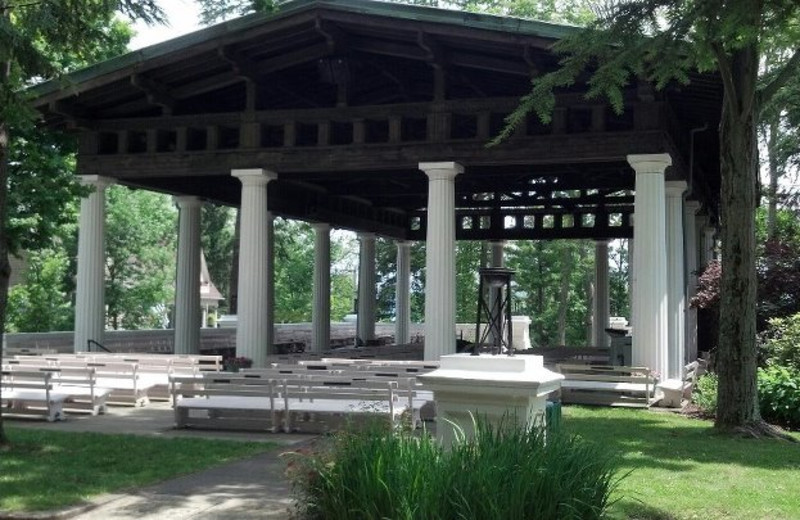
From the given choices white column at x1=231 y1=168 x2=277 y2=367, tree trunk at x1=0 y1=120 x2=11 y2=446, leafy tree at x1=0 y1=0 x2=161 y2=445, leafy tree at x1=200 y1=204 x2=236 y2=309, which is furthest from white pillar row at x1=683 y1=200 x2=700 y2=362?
leafy tree at x1=200 y1=204 x2=236 y2=309

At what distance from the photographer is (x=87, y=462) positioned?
1001 centimetres

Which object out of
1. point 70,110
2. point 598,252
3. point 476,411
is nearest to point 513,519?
point 476,411

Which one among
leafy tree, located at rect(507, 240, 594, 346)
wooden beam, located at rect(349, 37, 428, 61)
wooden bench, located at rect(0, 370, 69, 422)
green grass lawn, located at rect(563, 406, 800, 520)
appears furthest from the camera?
leafy tree, located at rect(507, 240, 594, 346)

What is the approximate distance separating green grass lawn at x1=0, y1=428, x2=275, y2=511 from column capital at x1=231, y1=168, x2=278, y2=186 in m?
9.21

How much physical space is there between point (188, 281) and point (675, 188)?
13.1 metres

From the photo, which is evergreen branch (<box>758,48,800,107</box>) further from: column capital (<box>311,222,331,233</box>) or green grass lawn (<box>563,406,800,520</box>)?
column capital (<box>311,222,331,233</box>)

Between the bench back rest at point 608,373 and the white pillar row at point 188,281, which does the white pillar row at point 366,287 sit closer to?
the white pillar row at point 188,281

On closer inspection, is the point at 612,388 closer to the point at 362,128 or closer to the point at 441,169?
the point at 441,169

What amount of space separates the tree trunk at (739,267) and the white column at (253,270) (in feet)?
35.7

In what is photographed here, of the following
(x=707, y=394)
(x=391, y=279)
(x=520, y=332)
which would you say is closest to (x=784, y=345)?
(x=707, y=394)

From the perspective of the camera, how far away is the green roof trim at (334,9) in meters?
16.4

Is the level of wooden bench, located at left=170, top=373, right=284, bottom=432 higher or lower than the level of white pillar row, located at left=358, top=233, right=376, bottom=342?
lower

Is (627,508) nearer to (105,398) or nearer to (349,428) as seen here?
(349,428)

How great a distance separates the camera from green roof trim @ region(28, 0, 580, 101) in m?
16.4
